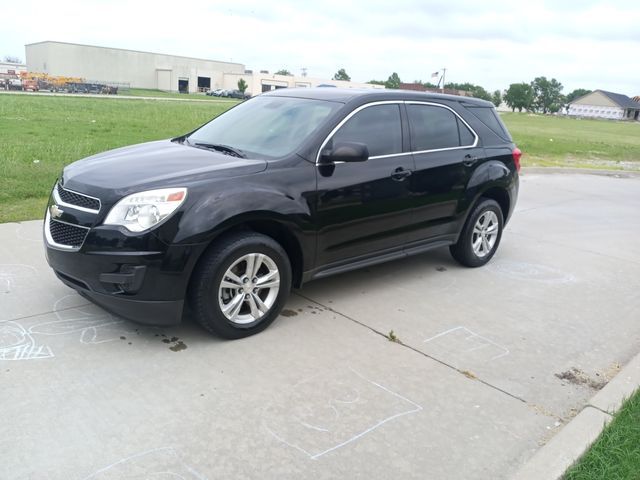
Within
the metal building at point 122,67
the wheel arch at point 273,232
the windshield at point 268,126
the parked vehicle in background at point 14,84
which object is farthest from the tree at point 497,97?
the wheel arch at point 273,232

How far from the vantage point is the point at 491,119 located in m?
6.27

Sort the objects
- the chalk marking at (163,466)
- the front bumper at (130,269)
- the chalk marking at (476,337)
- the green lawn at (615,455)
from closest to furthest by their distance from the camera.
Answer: the chalk marking at (163,466) → the green lawn at (615,455) → the front bumper at (130,269) → the chalk marking at (476,337)

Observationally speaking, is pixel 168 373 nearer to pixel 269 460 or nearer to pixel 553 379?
pixel 269 460

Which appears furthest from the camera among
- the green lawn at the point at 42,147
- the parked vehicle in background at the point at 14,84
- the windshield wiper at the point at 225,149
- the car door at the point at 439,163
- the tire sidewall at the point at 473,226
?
the parked vehicle in background at the point at 14,84

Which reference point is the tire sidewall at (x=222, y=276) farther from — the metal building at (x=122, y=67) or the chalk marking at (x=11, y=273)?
the metal building at (x=122, y=67)

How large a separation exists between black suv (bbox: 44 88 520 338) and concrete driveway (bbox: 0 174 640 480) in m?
0.35

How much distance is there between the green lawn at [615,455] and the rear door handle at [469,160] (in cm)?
300

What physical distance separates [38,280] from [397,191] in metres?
3.15

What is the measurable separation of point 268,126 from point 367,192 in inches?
40.0

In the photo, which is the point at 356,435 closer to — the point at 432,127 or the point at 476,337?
the point at 476,337

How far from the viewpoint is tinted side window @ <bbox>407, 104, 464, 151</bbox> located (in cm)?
528

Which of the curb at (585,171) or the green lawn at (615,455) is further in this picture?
the curb at (585,171)

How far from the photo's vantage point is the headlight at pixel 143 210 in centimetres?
361

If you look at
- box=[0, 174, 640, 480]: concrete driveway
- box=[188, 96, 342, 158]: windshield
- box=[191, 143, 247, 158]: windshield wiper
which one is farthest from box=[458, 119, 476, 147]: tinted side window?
box=[191, 143, 247, 158]: windshield wiper
